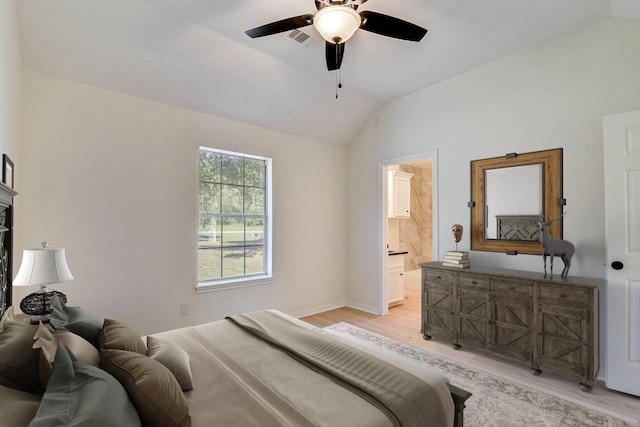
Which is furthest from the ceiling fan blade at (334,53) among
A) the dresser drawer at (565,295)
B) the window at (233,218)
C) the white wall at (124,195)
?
the dresser drawer at (565,295)

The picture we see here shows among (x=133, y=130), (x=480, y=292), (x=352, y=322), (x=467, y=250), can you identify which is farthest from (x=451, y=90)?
(x=133, y=130)

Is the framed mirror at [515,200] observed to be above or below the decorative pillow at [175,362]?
above

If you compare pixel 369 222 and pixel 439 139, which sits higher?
pixel 439 139

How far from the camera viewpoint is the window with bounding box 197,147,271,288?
3777 mm

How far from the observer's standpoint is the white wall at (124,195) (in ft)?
8.98

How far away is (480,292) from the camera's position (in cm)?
316

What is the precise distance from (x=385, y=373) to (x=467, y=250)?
2598 millimetres

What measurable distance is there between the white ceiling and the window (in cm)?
65

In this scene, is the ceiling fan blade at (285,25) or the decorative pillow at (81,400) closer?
the decorative pillow at (81,400)

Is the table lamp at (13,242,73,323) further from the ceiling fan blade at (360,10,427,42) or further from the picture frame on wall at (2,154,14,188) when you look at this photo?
the ceiling fan blade at (360,10,427,42)

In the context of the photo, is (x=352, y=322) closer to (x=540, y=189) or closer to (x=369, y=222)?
(x=369, y=222)

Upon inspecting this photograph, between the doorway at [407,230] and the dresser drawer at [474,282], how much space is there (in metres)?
0.71

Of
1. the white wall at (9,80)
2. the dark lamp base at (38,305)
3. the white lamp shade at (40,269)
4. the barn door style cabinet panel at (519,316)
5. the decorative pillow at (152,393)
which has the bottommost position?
the barn door style cabinet panel at (519,316)

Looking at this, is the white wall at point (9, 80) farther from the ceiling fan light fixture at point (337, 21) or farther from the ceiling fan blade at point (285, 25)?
the ceiling fan light fixture at point (337, 21)
